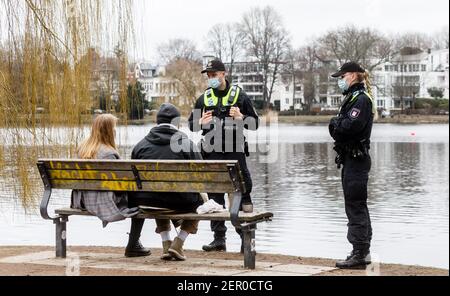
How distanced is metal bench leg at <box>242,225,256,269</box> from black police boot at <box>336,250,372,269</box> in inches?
29.5

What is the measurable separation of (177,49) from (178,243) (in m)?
94.1

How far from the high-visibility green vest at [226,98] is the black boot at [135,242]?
1522 mm

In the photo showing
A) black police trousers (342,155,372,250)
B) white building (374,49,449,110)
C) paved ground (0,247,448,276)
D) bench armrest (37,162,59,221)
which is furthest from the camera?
white building (374,49,449,110)

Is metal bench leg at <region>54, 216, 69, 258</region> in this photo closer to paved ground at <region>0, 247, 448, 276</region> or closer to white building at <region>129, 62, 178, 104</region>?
paved ground at <region>0, 247, 448, 276</region>

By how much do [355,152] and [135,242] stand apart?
229 cm

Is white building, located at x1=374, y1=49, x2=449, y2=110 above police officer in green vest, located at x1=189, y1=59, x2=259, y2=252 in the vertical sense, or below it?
above

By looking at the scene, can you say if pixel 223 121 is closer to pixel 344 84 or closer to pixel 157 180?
pixel 157 180

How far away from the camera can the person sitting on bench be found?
28.9 ft

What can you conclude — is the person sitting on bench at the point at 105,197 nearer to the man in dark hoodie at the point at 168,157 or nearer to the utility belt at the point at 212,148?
the man in dark hoodie at the point at 168,157

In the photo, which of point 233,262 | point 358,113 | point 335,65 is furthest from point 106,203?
point 335,65

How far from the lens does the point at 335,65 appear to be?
125 meters

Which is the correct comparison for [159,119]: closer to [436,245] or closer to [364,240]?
[364,240]

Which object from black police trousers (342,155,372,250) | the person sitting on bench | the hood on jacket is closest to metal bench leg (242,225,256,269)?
black police trousers (342,155,372,250)

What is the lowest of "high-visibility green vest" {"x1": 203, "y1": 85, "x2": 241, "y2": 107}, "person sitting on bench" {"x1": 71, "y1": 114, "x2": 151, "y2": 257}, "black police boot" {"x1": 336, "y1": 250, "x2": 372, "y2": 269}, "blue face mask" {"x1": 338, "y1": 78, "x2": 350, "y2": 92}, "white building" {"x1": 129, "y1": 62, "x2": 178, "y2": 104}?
"black police boot" {"x1": 336, "y1": 250, "x2": 372, "y2": 269}
